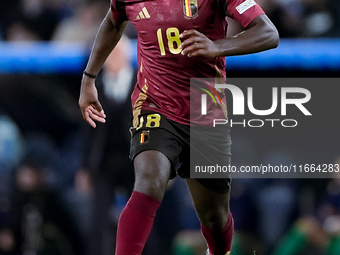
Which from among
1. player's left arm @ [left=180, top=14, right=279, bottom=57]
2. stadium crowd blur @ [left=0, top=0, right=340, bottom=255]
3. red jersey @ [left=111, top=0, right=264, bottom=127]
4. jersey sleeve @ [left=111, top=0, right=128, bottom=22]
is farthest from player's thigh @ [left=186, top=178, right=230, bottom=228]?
stadium crowd blur @ [left=0, top=0, right=340, bottom=255]

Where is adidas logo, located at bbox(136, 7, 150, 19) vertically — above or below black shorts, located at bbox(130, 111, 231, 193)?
above

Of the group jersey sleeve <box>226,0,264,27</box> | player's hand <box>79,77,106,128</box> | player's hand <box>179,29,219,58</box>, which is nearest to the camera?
player's hand <box>179,29,219,58</box>

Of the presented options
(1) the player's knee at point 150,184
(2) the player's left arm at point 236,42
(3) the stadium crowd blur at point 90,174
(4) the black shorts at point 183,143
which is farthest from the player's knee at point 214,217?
(3) the stadium crowd blur at point 90,174

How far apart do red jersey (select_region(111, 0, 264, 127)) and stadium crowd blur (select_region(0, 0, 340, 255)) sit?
159 centimetres

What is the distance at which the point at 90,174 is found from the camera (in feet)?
13.3

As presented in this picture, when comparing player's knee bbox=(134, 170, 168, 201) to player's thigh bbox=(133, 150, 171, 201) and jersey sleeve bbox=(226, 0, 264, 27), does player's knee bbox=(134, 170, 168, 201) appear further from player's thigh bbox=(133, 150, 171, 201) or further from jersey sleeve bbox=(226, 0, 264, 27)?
jersey sleeve bbox=(226, 0, 264, 27)

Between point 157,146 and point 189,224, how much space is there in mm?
2082

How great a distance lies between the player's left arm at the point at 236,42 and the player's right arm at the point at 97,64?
74 centimetres

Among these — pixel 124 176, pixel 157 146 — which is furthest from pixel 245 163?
pixel 157 146

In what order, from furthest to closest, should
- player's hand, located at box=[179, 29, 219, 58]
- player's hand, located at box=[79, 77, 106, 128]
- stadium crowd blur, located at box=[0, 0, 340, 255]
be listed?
1. stadium crowd blur, located at box=[0, 0, 340, 255]
2. player's hand, located at box=[79, 77, 106, 128]
3. player's hand, located at box=[179, 29, 219, 58]

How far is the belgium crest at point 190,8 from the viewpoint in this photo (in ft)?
7.82

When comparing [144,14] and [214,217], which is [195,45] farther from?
[214,217]

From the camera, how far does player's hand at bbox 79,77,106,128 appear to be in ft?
8.91

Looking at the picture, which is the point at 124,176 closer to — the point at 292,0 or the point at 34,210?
the point at 34,210
